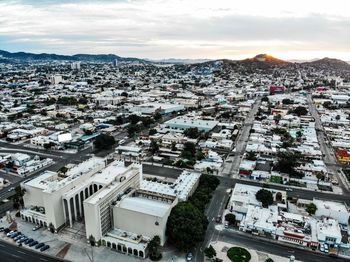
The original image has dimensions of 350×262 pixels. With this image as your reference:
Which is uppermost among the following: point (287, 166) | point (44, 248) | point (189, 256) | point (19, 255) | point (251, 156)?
point (287, 166)

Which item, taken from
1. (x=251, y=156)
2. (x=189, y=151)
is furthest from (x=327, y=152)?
(x=189, y=151)

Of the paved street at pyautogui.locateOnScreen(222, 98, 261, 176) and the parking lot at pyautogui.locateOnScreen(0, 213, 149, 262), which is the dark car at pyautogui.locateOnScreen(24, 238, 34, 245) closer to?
the parking lot at pyautogui.locateOnScreen(0, 213, 149, 262)

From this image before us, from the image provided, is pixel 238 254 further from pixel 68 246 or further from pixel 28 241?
pixel 28 241

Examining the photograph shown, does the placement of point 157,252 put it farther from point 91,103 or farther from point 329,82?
point 329,82

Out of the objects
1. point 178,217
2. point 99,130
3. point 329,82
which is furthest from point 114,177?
point 329,82

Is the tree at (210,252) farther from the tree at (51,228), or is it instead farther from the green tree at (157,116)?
the green tree at (157,116)

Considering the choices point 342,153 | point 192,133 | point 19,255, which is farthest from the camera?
point 192,133
